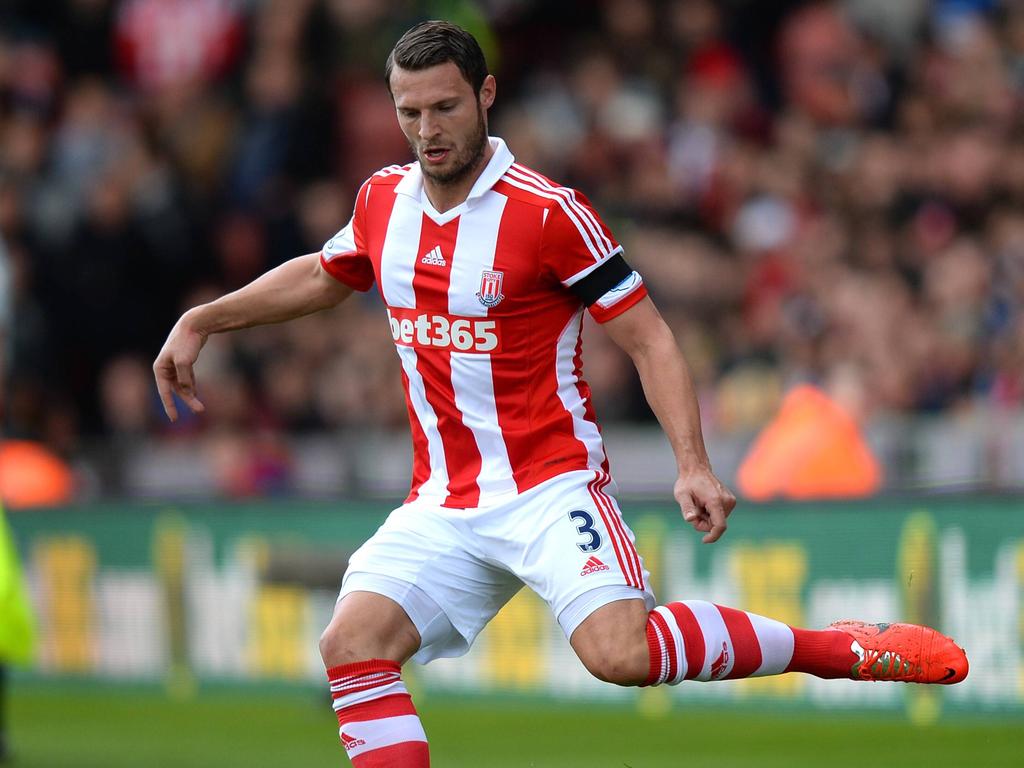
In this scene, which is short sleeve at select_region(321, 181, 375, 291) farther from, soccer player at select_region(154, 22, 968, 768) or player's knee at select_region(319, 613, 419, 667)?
player's knee at select_region(319, 613, 419, 667)

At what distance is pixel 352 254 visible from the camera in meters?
5.84

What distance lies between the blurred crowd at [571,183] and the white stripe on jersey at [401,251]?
17.6 ft

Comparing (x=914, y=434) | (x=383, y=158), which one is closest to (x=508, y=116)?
(x=383, y=158)

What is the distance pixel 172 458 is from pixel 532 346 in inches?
319

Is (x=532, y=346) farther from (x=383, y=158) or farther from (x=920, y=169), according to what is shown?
(x=383, y=158)

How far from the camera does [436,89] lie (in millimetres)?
5316

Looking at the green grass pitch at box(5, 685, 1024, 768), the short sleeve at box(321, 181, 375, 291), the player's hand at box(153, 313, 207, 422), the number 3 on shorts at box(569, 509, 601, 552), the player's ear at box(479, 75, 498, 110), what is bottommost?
the green grass pitch at box(5, 685, 1024, 768)

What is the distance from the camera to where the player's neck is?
18.1 ft

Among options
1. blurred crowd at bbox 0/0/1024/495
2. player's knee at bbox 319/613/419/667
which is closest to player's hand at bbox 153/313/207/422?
player's knee at bbox 319/613/419/667

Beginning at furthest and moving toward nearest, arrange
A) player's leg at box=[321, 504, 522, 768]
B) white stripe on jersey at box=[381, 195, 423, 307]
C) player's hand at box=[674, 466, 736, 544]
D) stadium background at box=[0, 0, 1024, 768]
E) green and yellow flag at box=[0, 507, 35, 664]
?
stadium background at box=[0, 0, 1024, 768], green and yellow flag at box=[0, 507, 35, 664], white stripe on jersey at box=[381, 195, 423, 307], player's leg at box=[321, 504, 522, 768], player's hand at box=[674, 466, 736, 544]

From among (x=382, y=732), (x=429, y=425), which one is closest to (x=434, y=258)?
(x=429, y=425)

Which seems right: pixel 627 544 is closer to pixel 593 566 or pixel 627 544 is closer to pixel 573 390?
pixel 593 566

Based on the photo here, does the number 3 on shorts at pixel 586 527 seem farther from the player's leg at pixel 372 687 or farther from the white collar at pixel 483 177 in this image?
the white collar at pixel 483 177

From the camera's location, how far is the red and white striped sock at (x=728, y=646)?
532cm
